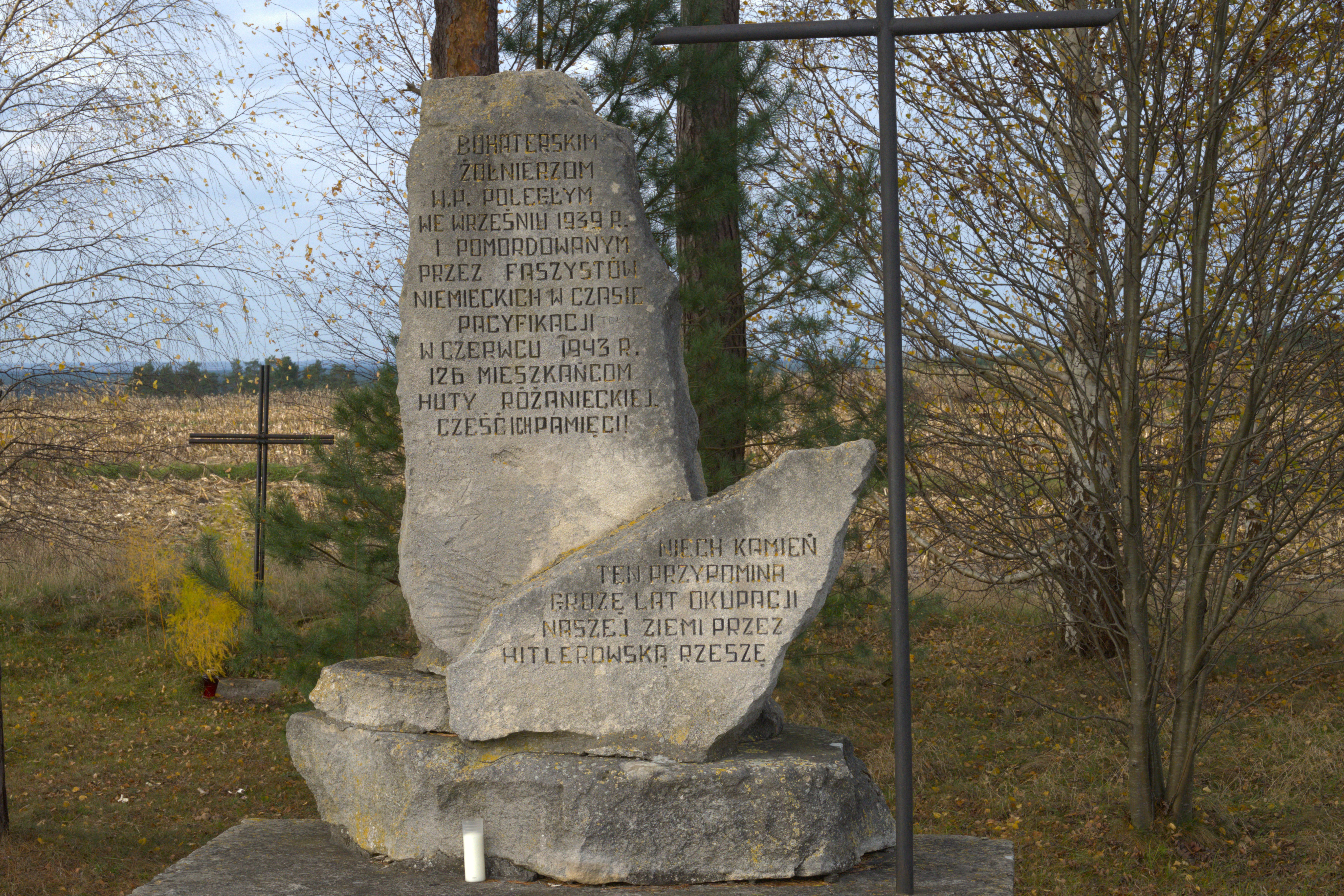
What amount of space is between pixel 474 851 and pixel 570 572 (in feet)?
3.23

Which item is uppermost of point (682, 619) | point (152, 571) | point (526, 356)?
point (526, 356)

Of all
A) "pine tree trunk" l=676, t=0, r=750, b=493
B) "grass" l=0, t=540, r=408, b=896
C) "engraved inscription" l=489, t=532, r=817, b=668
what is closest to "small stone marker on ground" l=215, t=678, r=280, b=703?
"grass" l=0, t=540, r=408, b=896

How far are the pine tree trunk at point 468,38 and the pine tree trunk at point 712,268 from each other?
4.05ft

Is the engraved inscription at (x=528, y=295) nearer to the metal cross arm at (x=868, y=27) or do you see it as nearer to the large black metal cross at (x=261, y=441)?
the metal cross arm at (x=868, y=27)

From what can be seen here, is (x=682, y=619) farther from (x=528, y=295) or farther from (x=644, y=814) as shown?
(x=528, y=295)

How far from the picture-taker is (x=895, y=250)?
379 centimetres

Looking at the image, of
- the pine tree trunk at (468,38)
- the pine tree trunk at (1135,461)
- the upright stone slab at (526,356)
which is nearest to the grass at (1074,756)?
the pine tree trunk at (1135,461)

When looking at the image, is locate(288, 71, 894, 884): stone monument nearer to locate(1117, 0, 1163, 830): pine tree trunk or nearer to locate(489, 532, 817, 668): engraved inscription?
locate(489, 532, 817, 668): engraved inscription

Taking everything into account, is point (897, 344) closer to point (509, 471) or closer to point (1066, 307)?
point (509, 471)

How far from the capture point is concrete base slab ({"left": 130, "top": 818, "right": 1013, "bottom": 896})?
3.97 m

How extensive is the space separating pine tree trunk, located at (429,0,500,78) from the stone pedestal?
173 inches

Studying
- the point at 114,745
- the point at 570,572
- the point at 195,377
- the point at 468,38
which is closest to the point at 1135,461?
the point at 570,572

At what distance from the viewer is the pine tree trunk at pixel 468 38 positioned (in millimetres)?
7090

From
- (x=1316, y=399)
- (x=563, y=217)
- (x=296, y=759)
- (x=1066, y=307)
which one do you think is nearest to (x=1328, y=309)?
(x=1316, y=399)
